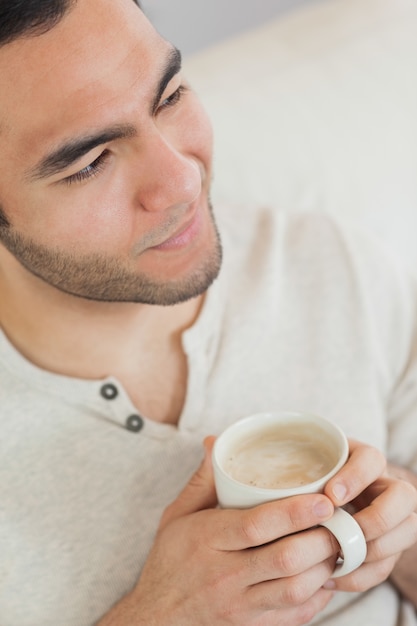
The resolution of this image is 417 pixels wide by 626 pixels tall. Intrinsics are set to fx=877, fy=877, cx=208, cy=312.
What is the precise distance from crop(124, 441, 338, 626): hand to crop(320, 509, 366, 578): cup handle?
0.01 m

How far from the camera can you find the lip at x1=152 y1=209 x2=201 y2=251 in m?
1.10

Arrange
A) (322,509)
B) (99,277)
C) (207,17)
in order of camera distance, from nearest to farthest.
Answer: (322,509) < (99,277) < (207,17)

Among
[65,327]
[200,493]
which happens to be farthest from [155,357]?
Result: [200,493]

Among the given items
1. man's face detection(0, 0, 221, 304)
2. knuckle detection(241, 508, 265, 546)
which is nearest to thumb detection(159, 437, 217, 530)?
knuckle detection(241, 508, 265, 546)

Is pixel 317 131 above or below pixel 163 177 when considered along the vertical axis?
below

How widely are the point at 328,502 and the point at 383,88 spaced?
104cm

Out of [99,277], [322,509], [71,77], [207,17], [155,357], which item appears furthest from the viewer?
[207,17]

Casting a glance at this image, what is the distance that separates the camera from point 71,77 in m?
0.96

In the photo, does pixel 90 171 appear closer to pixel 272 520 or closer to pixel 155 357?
pixel 155 357

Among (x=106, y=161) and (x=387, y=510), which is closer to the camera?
(x=387, y=510)

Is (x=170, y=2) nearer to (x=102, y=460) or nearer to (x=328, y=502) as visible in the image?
(x=102, y=460)

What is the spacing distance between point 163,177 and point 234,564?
1.46ft

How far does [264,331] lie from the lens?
1.29 metres

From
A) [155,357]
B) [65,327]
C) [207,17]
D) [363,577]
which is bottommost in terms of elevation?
[207,17]
